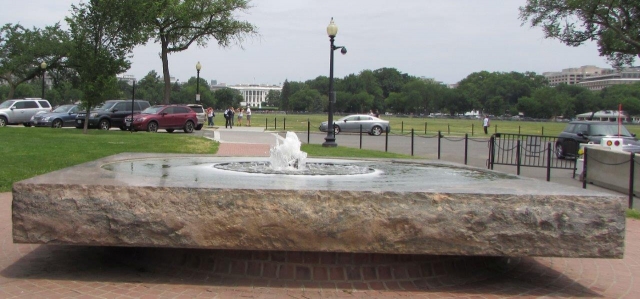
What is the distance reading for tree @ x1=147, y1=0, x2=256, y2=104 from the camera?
38.8m

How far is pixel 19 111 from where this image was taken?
108 feet

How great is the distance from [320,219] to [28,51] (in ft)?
169

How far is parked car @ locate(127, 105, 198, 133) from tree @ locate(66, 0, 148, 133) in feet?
14.1


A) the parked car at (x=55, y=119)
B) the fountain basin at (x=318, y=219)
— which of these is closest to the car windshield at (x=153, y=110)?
the parked car at (x=55, y=119)

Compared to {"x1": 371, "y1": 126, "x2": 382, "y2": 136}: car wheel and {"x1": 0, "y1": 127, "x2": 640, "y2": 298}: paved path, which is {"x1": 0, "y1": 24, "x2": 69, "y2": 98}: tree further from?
{"x1": 0, "y1": 127, "x2": 640, "y2": 298}: paved path

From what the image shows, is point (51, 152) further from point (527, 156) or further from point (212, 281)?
point (527, 156)

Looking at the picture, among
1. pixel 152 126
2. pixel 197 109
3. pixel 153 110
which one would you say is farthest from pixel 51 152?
pixel 197 109

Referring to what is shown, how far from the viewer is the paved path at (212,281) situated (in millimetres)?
4703

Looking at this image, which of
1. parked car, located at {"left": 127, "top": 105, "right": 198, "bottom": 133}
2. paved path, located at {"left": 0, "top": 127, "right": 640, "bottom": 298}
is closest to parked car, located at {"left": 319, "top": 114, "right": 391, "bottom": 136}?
parked car, located at {"left": 127, "top": 105, "right": 198, "bottom": 133}

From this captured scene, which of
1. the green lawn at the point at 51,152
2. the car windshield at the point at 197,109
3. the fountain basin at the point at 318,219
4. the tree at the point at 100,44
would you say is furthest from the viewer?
the car windshield at the point at 197,109

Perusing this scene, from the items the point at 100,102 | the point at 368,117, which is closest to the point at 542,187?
the point at 100,102

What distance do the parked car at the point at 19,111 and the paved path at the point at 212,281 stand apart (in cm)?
3020

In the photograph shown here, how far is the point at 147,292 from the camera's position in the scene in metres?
4.66

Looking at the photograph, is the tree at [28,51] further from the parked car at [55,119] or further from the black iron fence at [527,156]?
the black iron fence at [527,156]
